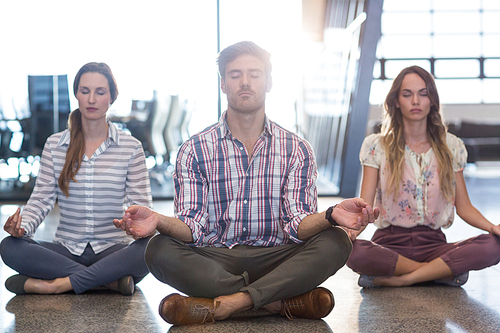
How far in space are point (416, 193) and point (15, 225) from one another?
1.66 m

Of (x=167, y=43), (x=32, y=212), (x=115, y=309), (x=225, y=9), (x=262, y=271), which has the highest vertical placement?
(x=225, y=9)

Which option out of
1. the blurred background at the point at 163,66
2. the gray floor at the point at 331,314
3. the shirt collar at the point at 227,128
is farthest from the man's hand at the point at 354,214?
the blurred background at the point at 163,66

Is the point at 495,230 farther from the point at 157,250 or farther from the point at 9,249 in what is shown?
the point at 9,249

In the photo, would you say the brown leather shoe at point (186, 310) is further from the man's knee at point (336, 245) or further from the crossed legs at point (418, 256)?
the crossed legs at point (418, 256)

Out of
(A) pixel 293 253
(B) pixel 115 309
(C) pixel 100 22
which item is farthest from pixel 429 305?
(C) pixel 100 22

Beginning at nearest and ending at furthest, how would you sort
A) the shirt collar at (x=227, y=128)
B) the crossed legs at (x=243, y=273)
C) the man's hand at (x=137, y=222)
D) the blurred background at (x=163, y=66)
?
1. the man's hand at (x=137, y=222)
2. the crossed legs at (x=243, y=273)
3. the shirt collar at (x=227, y=128)
4. the blurred background at (x=163, y=66)

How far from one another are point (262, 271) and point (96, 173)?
0.86 meters

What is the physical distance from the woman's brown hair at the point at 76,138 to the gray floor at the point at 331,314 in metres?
0.49

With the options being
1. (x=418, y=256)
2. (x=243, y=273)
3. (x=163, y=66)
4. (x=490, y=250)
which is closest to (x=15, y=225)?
(x=243, y=273)

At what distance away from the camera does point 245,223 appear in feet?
6.42

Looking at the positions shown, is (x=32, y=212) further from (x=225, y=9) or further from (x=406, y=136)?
(x=225, y=9)

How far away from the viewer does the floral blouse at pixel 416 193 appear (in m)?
2.35

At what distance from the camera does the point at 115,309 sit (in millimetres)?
1994

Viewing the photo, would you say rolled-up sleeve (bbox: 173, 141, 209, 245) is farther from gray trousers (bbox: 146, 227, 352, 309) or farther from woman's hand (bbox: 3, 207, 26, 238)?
woman's hand (bbox: 3, 207, 26, 238)
